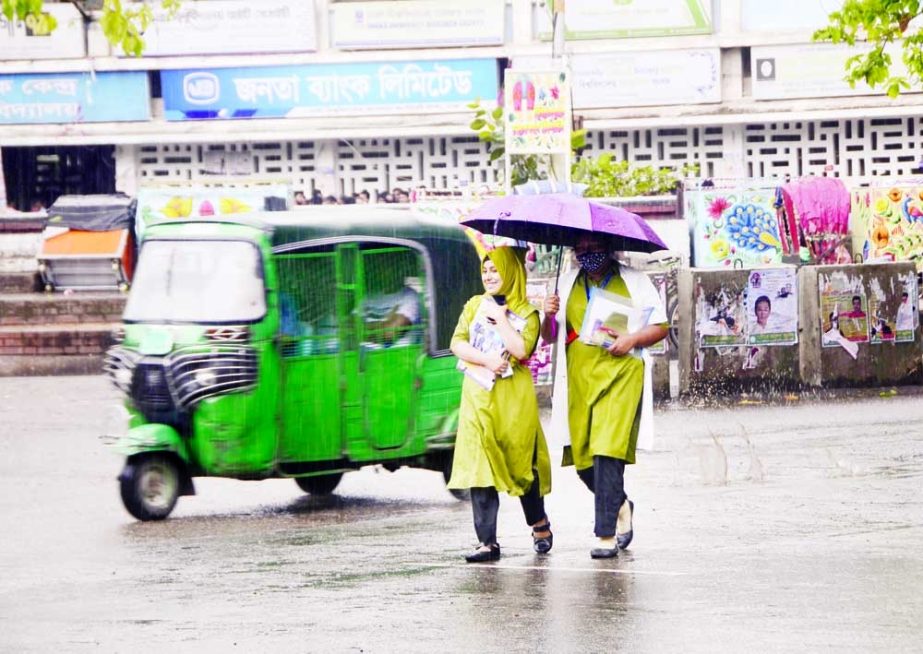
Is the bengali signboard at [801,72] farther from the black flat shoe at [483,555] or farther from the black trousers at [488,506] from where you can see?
the black flat shoe at [483,555]

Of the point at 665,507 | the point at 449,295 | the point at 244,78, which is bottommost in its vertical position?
the point at 665,507

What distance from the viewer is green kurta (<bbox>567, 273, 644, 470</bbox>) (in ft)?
28.9

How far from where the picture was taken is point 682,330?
1841cm

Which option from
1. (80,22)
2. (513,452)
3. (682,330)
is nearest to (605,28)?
(80,22)

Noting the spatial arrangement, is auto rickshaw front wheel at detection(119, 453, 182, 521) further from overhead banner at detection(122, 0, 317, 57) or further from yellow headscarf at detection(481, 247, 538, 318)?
overhead banner at detection(122, 0, 317, 57)

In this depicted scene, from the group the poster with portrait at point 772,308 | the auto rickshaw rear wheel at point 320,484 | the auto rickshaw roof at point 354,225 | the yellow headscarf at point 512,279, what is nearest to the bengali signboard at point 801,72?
the poster with portrait at point 772,308

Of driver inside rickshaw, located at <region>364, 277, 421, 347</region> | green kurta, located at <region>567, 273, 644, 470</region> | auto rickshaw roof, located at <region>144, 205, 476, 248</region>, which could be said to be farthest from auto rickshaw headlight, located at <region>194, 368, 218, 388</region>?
green kurta, located at <region>567, 273, 644, 470</region>

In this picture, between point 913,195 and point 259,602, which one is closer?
point 259,602

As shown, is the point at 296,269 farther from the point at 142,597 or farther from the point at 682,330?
the point at 682,330

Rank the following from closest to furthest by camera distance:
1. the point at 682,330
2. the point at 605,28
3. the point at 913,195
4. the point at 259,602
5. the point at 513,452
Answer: the point at 259,602 → the point at 513,452 → the point at 682,330 → the point at 913,195 → the point at 605,28

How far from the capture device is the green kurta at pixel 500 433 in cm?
874

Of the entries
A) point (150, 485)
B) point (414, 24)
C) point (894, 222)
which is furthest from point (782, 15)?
→ point (150, 485)

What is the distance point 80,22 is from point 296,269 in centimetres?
2327

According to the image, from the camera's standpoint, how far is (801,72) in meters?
31.4
